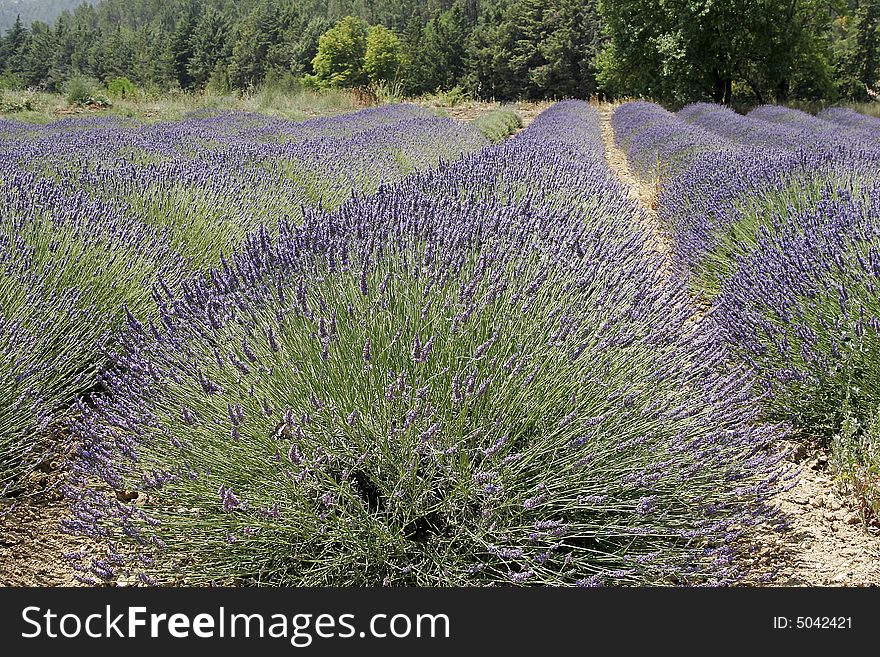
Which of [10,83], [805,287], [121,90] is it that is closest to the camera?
[805,287]

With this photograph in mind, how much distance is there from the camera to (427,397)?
1736mm

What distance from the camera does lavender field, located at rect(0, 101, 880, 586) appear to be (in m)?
1.67

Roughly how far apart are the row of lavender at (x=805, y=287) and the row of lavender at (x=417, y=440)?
24.2 inches

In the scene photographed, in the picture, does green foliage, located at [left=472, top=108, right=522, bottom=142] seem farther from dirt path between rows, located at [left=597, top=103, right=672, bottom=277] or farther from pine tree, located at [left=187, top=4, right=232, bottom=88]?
pine tree, located at [left=187, top=4, right=232, bottom=88]

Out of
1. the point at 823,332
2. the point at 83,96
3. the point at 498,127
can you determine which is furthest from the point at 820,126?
the point at 83,96

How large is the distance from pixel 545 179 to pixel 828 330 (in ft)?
8.02

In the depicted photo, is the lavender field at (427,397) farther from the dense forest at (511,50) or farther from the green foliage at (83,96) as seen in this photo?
the dense forest at (511,50)

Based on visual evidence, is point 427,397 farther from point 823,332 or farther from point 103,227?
point 103,227

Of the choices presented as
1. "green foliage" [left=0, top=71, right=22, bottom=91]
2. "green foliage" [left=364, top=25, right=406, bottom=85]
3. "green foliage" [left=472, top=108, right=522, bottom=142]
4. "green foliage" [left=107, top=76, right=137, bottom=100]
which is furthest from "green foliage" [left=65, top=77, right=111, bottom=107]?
"green foliage" [left=364, top=25, right=406, bottom=85]

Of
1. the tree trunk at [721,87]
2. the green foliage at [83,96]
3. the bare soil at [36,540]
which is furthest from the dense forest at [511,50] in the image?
the bare soil at [36,540]

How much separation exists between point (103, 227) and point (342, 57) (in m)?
61.8

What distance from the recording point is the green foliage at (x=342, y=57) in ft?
196

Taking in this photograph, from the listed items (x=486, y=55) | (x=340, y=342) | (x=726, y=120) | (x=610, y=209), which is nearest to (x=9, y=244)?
(x=340, y=342)

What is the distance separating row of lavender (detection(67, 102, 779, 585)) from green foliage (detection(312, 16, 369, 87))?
61.5 meters
